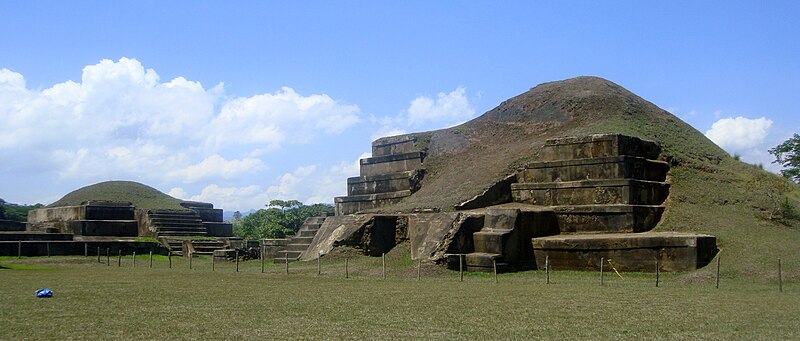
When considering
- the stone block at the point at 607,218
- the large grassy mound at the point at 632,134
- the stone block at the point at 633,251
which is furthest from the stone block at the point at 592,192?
the stone block at the point at 633,251

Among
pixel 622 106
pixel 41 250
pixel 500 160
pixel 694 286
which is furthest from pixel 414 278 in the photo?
pixel 41 250

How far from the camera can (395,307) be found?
521 inches

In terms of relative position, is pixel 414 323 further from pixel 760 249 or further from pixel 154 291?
pixel 760 249

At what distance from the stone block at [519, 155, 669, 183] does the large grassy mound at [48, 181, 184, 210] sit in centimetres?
2208

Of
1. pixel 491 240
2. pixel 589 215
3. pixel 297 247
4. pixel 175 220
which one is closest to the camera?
pixel 491 240

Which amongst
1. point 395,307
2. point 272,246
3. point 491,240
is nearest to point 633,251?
point 491,240

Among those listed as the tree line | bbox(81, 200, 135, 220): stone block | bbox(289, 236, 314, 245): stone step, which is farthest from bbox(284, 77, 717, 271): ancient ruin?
the tree line

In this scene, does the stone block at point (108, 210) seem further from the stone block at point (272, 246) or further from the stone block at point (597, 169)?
the stone block at point (597, 169)

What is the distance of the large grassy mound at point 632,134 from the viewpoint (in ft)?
72.9

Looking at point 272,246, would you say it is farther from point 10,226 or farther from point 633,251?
point 633,251

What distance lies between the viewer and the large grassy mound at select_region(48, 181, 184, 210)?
4063cm

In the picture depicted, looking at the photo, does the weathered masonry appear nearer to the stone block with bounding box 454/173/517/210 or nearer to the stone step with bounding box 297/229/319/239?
the stone block with bounding box 454/173/517/210

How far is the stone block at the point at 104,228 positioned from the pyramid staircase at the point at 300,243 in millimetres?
10651

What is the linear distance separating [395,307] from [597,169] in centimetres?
1321
